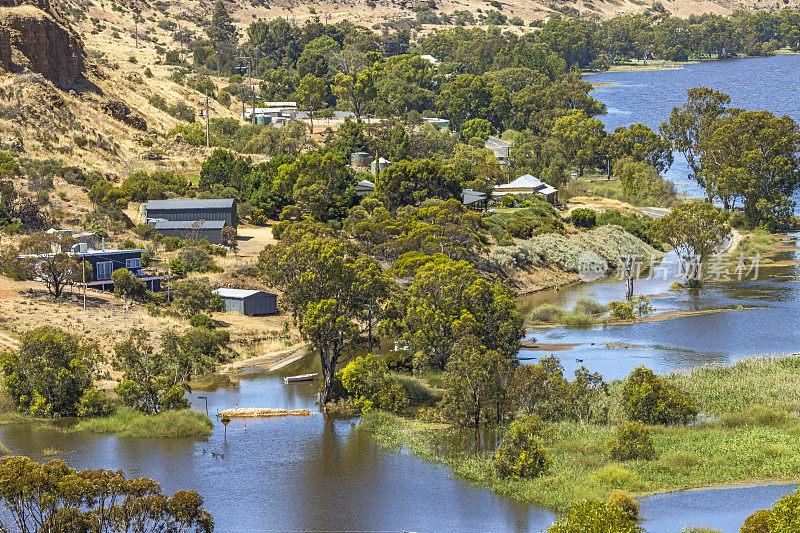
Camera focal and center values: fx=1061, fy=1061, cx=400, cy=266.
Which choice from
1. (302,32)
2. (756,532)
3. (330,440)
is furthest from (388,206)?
(302,32)

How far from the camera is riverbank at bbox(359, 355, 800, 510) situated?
136 feet

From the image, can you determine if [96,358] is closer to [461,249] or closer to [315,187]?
[461,249]

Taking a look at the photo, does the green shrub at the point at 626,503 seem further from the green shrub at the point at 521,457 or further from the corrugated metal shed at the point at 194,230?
the corrugated metal shed at the point at 194,230

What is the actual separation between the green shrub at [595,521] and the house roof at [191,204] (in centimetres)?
5900

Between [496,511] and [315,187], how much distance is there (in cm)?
5532

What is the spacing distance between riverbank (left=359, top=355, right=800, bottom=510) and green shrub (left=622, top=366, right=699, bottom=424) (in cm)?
69

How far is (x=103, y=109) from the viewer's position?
110m

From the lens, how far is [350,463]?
45.6 m

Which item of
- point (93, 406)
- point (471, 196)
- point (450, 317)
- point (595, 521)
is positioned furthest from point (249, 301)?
point (595, 521)

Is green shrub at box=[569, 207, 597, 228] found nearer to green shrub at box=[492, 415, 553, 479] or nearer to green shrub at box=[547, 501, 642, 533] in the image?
green shrub at box=[492, 415, 553, 479]

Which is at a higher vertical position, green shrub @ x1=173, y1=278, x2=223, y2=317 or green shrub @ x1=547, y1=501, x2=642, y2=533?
green shrub @ x1=547, y1=501, x2=642, y2=533

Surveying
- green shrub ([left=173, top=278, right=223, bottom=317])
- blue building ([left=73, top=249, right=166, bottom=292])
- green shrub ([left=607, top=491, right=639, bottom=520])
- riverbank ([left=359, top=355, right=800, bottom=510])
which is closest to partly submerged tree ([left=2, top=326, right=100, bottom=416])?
riverbank ([left=359, top=355, right=800, bottom=510])

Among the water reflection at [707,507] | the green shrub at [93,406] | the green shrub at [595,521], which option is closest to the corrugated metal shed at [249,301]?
the green shrub at [93,406]

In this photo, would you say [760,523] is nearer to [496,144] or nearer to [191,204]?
[191,204]
